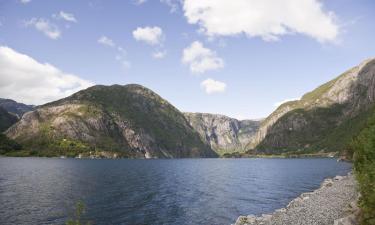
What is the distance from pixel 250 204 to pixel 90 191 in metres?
42.5

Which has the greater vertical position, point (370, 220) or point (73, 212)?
point (370, 220)

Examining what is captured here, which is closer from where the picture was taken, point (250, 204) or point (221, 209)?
point (221, 209)

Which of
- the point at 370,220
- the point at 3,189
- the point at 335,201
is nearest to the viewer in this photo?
the point at 370,220

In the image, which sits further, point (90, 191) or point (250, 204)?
point (90, 191)

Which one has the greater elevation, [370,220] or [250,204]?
[370,220]

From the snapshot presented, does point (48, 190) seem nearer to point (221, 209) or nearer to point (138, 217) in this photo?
point (138, 217)

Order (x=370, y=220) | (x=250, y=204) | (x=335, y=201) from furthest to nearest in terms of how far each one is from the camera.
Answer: (x=250, y=204), (x=335, y=201), (x=370, y=220)

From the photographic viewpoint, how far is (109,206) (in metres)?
69.1

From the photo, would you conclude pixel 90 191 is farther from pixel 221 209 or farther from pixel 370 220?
pixel 370 220

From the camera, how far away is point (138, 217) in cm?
5947

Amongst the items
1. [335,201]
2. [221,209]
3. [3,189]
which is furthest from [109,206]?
[335,201]

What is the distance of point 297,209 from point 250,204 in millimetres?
22296

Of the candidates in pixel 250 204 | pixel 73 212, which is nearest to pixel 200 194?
pixel 250 204

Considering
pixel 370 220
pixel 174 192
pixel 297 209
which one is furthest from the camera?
pixel 174 192
